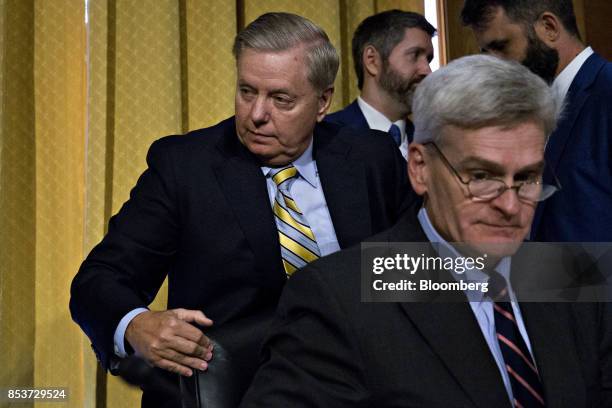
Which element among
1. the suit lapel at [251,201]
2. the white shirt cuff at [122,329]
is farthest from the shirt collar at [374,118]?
the white shirt cuff at [122,329]

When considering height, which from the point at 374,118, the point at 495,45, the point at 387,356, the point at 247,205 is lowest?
the point at 387,356

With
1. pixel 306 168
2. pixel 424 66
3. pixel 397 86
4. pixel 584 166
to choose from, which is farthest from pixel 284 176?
pixel 424 66

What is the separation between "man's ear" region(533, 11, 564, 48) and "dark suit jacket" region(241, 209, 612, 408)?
139 centimetres

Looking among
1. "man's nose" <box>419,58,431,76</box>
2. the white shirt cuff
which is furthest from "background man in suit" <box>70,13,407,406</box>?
"man's nose" <box>419,58,431,76</box>

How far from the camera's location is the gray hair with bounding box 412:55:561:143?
4.16ft

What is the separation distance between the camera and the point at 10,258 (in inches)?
116

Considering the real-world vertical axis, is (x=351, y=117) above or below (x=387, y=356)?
above

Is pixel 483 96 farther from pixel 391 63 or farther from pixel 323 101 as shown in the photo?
pixel 391 63

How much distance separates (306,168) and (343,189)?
0.32 ft

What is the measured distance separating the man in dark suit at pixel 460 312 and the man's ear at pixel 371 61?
6.24 ft

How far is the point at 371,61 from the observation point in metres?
3.26

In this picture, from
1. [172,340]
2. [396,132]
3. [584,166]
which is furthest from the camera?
[396,132]

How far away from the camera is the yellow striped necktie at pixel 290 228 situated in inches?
72.9

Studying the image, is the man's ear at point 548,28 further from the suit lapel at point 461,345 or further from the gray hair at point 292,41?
the suit lapel at point 461,345
